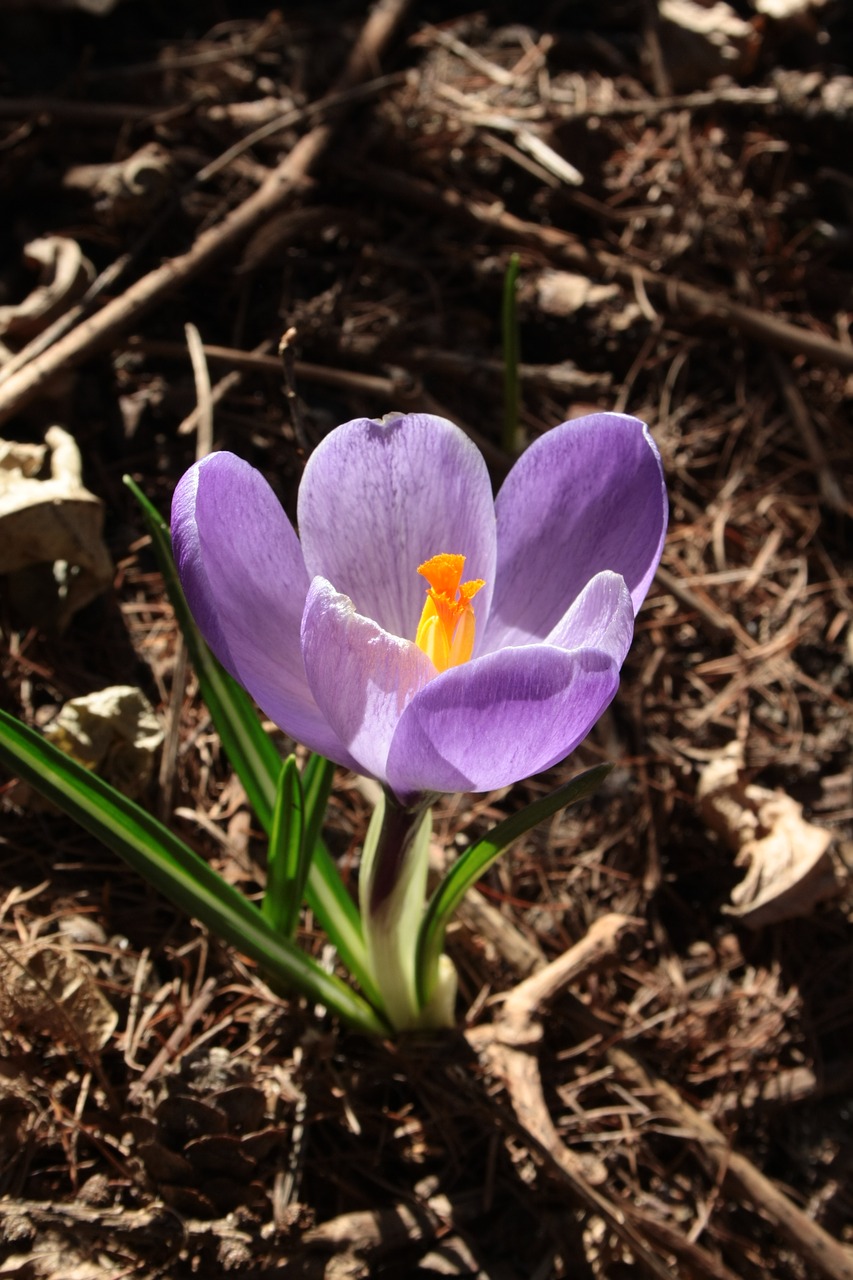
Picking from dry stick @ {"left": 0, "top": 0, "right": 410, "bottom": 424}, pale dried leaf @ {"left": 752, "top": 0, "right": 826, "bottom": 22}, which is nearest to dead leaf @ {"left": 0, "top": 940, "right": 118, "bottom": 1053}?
dry stick @ {"left": 0, "top": 0, "right": 410, "bottom": 424}

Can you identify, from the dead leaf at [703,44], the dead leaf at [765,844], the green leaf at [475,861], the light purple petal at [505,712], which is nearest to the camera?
the light purple petal at [505,712]

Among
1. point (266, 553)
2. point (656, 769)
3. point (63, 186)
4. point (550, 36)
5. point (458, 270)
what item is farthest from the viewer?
point (550, 36)

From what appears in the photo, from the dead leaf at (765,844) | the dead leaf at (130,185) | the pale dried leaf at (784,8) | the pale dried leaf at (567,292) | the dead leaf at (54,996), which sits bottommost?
the dead leaf at (765,844)

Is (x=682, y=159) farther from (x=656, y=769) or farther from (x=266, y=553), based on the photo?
(x=266, y=553)

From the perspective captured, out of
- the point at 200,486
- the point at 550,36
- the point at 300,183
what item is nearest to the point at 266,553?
the point at 200,486

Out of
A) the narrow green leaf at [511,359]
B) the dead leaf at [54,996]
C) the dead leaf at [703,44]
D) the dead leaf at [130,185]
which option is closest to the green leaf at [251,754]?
the dead leaf at [54,996]

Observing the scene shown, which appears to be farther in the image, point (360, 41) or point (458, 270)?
point (360, 41)

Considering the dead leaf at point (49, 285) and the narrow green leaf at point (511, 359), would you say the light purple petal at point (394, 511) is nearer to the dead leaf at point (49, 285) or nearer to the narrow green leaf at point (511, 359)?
the narrow green leaf at point (511, 359)
